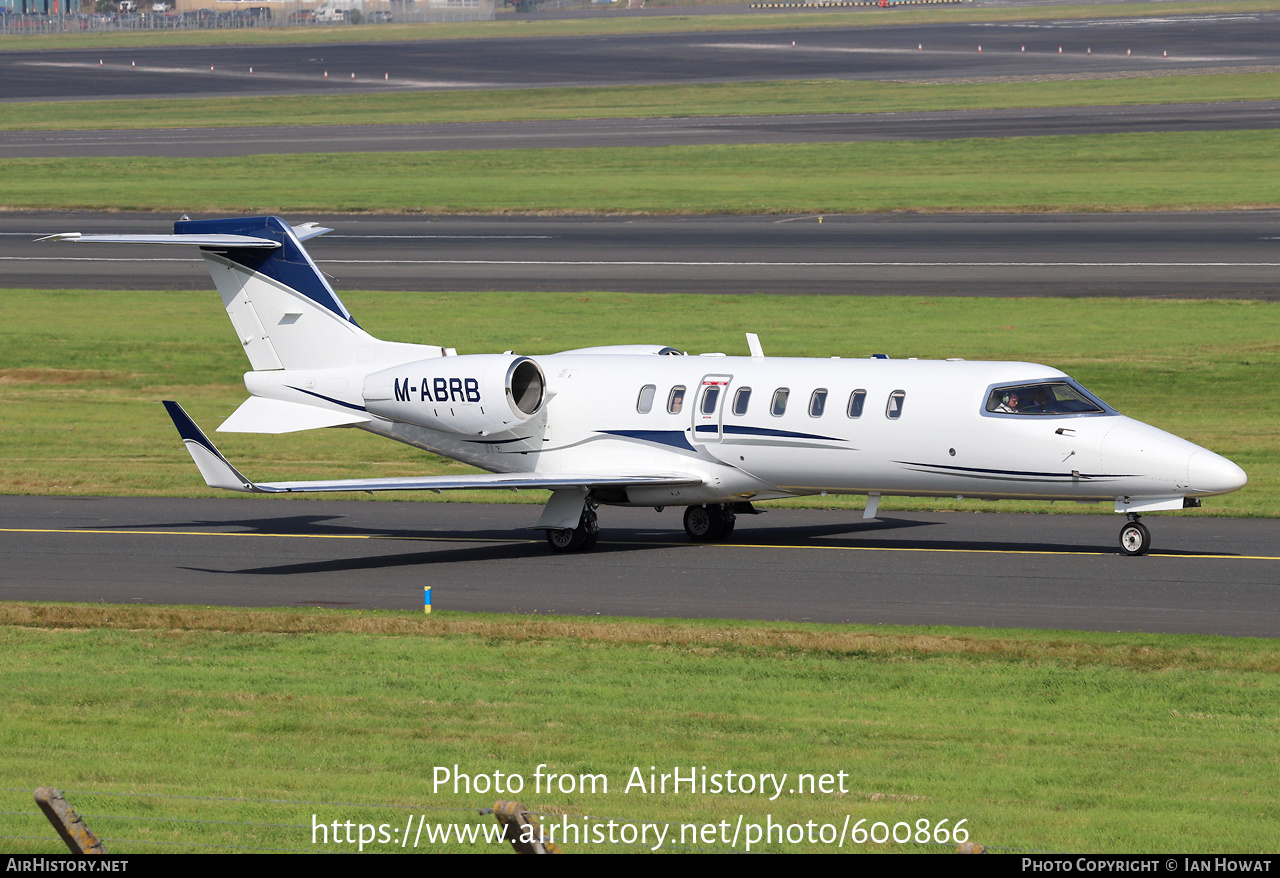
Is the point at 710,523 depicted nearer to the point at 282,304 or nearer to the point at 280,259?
the point at 282,304

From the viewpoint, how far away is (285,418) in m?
27.8

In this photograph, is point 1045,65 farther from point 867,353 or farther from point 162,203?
point 867,353

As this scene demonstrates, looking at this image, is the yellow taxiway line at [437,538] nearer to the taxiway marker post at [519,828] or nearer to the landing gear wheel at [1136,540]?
the landing gear wheel at [1136,540]

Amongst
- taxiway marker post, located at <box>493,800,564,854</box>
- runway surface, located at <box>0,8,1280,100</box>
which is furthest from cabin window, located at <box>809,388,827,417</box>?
runway surface, located at <box>0,8,1280,100</box>

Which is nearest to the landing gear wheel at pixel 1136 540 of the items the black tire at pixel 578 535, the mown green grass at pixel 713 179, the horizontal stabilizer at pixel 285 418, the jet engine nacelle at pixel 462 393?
the black tire at pixel 578 535

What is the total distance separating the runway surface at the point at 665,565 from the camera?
21.1m

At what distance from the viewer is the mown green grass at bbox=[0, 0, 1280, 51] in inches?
5477

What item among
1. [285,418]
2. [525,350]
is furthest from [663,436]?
[525,350]

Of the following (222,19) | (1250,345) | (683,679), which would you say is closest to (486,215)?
(1250,345)

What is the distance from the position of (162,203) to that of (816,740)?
189 feet

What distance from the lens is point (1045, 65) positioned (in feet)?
342

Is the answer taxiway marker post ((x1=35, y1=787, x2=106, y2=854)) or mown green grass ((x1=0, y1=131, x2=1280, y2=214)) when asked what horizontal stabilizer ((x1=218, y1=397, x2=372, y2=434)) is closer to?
taxiway marker post ((x1=35, y1=787, x2=106, y2=854))

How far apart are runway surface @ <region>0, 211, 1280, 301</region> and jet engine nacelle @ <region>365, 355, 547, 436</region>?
23.0 meters

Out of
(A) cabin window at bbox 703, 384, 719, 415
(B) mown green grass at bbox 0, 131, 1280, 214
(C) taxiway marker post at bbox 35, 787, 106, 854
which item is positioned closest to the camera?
(C) taxiway marker post at bbox 35, 787, 106, 854
